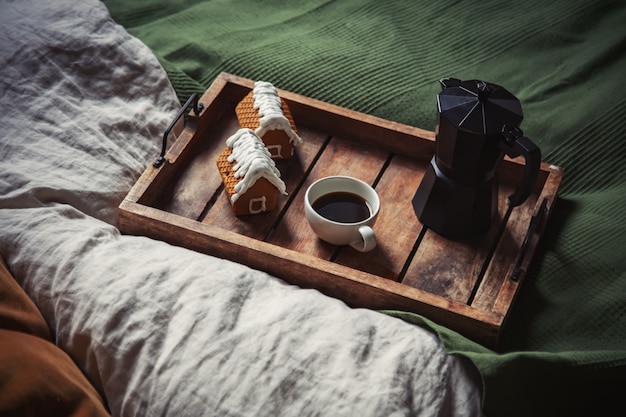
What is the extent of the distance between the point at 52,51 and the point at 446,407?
832mm

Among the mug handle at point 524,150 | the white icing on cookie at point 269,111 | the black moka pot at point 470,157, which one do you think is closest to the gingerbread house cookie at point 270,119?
the white icing on cookie at point 269,111

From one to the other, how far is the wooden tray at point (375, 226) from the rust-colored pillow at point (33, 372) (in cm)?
21

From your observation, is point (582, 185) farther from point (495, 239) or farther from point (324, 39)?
point (324, 39)

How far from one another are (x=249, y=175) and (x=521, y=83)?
596mm

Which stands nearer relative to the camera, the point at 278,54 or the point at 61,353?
the point at 61,353

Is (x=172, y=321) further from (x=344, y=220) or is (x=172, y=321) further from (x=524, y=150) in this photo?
(x=524, y=150)

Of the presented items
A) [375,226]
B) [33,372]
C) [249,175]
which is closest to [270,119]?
[249,175]

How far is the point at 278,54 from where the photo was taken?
1.35 meters

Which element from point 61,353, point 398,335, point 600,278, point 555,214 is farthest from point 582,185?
point 61,353

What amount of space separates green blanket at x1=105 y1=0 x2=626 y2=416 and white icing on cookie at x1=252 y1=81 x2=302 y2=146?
164 millimetres

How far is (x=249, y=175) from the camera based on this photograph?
101 cm

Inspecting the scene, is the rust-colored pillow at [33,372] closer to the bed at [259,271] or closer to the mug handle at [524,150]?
the bed at [259,271]

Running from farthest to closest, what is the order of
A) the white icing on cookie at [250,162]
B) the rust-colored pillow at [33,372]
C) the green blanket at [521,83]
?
the white icing on cookie at [250,162] < the green blanket at [521,83] < the rust-colored pillow at [33,372]

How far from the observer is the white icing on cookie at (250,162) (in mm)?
1010
